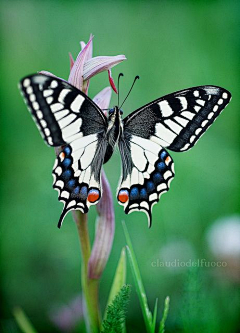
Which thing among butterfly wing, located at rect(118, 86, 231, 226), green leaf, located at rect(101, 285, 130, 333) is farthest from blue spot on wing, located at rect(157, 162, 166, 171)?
green leaf, located at rect(101, 285, 130, 333)

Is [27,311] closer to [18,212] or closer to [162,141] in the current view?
[18,212]

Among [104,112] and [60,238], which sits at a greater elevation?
[104,112]

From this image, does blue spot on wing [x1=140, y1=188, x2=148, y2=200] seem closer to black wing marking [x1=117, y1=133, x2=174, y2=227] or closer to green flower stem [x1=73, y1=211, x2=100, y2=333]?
black wing marking [x1=117, y1=133, x2=174, y2=227]

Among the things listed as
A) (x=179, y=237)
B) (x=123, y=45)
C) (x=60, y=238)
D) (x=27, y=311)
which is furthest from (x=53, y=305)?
(x=123, y=45)

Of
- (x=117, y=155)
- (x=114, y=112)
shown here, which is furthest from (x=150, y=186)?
(x=117, y=155)

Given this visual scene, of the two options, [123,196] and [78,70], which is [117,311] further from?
[78,70]
